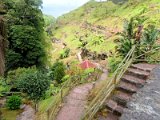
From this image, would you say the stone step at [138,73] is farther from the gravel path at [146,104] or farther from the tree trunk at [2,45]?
the tree trunk at [2,45]

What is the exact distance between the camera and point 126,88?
1075 centimetres

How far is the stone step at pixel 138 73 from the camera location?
449 inches

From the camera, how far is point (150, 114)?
8773mm

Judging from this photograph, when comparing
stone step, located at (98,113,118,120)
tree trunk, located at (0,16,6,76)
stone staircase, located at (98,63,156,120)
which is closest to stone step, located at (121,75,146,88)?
stone staircase, located at (98,63,156,120)

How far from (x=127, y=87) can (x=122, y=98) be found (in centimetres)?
74

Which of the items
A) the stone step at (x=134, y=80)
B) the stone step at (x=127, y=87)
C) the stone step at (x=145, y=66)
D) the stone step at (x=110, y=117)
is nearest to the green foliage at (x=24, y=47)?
the stone step at (x=145, y=66)

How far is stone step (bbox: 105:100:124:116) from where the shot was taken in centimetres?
970

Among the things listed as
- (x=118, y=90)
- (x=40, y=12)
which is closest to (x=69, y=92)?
(x=118, y=90)

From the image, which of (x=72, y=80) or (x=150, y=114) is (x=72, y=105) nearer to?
(x=72, y=80)

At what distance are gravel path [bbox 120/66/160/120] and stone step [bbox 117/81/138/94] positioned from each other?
0.37 metres

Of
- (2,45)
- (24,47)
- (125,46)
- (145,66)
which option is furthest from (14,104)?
(145,66)

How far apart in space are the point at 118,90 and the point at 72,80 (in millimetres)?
11025

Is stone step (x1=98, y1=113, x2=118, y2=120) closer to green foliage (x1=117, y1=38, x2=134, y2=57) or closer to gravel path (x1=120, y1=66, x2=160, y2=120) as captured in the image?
gravel path (x1=120, y1=66, x2=160, y2=120)

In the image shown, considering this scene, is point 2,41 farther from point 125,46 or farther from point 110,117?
point 110,117
